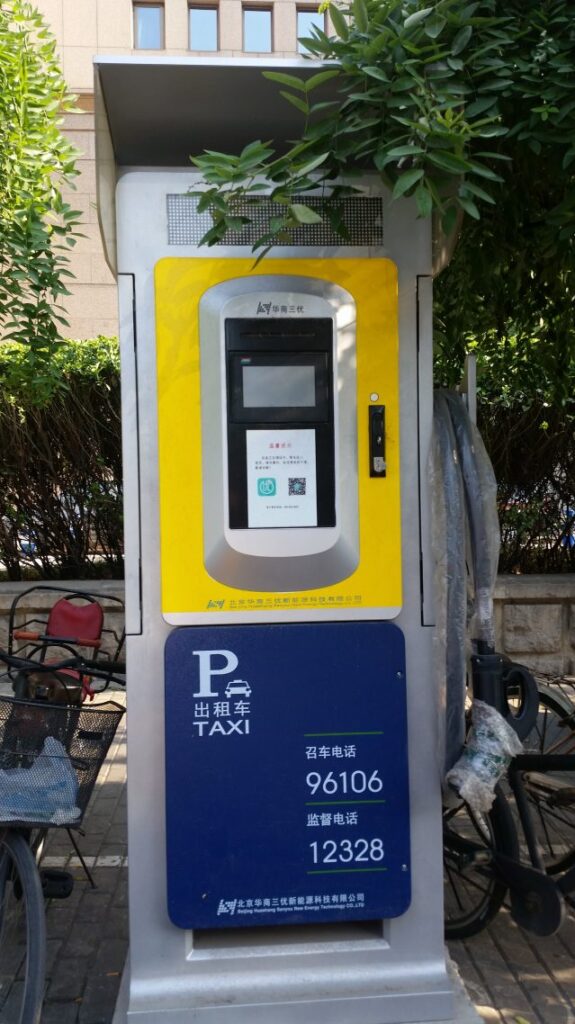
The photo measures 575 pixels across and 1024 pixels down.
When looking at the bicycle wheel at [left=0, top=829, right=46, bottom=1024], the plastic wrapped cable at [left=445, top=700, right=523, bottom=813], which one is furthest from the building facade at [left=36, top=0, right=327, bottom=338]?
the plastic wrapped cable at [left=445, top=700, right=523, bottom=813]

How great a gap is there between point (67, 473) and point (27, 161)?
3.39 m

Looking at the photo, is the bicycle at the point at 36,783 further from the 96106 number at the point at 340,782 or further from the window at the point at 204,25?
the window at the point at 204,25

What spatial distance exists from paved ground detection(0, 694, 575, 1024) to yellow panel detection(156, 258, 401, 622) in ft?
4.45

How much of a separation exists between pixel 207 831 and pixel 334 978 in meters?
0.60

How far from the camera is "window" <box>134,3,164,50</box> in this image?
19500 millimetres

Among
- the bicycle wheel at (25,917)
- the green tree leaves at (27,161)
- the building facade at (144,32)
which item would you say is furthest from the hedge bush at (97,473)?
the building facade at (144,32)

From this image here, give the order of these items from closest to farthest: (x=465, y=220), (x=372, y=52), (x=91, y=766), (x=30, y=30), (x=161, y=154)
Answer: (x=372, y=52) < (x=91, y=766) < (x=161, y=154) < (x=465, y=220) < (x=30, y=30)

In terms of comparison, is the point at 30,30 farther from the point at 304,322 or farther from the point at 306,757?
the point at 306,757

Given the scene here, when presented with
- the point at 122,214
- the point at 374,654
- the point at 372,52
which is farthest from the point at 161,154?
the point at 374,654

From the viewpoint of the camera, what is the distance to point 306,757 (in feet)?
9.36

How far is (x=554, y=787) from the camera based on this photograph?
3.37 metres

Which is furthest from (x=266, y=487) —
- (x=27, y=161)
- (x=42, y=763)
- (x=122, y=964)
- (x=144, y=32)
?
(x=144, y=32)

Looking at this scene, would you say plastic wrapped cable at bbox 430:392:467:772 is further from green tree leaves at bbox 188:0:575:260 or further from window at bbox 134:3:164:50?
window at bbox 134:3:164:50

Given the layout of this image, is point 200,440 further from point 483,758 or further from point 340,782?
point 483,758
